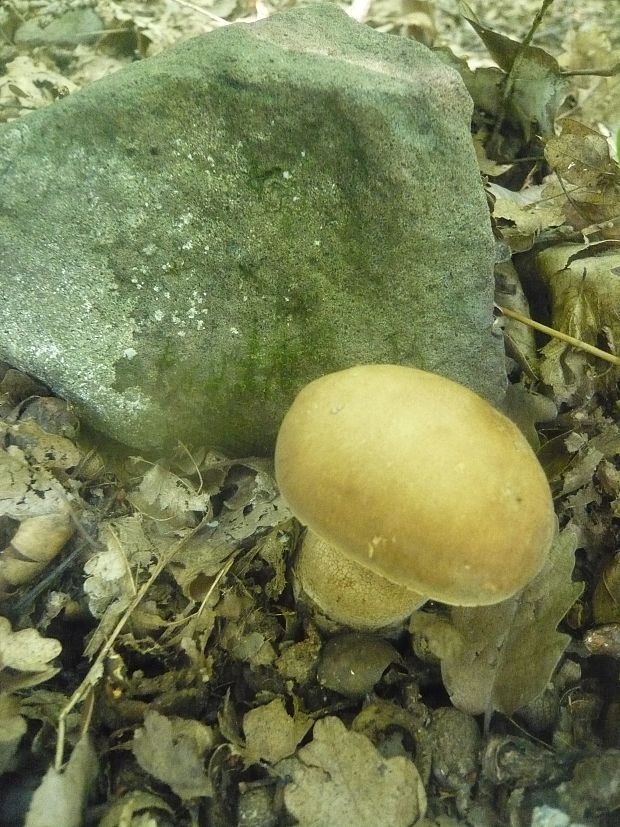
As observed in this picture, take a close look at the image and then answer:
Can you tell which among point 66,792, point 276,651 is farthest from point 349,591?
point 66,792

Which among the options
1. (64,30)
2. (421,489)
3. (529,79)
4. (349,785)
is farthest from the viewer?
(64,30)

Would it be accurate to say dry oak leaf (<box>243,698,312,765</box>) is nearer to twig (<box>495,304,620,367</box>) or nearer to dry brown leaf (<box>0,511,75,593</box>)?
dry brown leaf (<box>0,511,75,593</box>)

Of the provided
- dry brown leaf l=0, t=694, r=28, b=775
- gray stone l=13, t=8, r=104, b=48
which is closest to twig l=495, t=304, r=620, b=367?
dry brown leaf l=0, t=694, r=28, b=775

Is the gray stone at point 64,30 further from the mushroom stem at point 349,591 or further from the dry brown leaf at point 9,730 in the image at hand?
the dry brown leaf at point 9,730

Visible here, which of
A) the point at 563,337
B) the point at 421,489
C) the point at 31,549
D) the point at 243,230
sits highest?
the point at 243,230

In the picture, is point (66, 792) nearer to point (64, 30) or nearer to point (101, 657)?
point (101, 657)

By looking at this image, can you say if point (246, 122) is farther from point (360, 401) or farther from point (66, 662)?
point (66, 662)
